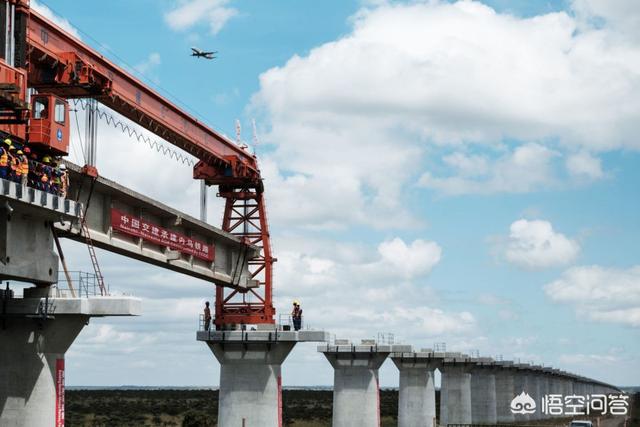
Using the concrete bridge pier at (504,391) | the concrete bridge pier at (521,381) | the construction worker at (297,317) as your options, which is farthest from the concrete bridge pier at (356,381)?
the concrete bridge pier at (521,381)

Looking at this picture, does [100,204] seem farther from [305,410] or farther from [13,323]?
[305,410]

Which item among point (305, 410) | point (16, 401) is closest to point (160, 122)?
point (16, 401)

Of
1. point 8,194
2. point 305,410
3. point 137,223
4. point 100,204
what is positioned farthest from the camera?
point 305,410

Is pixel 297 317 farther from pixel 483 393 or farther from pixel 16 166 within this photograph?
pixel 483 393

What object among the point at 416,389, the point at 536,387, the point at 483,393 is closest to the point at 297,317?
the point at 416,389

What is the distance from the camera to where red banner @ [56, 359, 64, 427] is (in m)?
28.2

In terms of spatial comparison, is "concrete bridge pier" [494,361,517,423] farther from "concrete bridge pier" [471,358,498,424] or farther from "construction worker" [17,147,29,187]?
"construction worker" [17,147,29,187]

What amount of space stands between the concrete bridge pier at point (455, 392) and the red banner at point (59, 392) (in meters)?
65.7

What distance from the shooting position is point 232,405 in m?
54.1

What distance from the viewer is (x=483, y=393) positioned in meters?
108

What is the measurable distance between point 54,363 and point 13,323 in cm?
170

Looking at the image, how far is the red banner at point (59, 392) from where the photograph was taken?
28172 mm

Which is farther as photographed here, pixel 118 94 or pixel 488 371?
pixel 488 371

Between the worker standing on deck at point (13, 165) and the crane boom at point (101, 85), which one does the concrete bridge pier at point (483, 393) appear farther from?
the worker standing on deck at point (13, 165)
